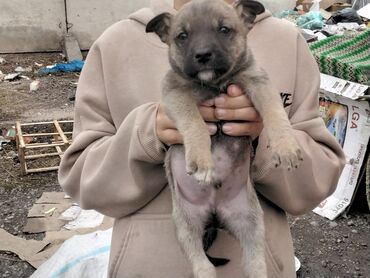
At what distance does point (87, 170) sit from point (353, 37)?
11.3ft

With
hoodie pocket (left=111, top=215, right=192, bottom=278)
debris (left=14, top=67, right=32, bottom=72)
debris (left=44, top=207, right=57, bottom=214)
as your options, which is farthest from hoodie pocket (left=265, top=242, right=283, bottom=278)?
debris (left=14, top=67, right=32, bottom=72)

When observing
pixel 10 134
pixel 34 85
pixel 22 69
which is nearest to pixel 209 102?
pixel 10 134

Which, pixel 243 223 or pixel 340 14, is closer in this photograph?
pixel 243 223

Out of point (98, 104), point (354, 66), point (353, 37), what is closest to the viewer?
point (98, 104)

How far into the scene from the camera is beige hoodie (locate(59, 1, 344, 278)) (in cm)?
212

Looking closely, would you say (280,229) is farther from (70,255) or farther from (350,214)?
(350,214)

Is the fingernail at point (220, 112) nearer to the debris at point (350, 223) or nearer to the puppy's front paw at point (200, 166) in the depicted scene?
the puppy's front paw at point (200, 166)

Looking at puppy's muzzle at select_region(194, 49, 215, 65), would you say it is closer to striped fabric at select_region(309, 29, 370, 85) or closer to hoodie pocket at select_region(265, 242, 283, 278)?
hoodie pocket at select_region(265, 242, 283, 278)

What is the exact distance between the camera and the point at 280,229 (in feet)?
7.33

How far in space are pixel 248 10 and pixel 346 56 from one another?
2.79 metres

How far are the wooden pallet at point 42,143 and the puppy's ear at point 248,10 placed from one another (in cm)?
357

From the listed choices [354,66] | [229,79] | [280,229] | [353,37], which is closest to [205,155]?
[229,79]

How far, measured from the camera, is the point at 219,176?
6.98ft

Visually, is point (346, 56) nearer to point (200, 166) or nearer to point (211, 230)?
point (211, 230)
